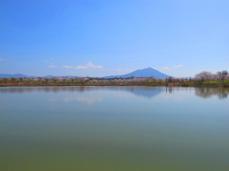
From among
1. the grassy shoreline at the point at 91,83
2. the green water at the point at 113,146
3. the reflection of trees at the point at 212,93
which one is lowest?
the green water at the point at 113,146

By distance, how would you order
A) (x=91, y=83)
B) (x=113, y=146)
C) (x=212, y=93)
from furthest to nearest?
1. (x=91, y=83)
2. (x=212, y=93)
3. (x=113, y=146)

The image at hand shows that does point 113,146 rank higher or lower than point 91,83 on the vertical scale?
lower

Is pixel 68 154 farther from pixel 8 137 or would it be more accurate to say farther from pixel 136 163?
pixel 8 137

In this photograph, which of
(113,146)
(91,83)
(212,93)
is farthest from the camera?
(91,83)

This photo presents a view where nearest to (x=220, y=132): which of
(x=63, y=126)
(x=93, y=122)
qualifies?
(x=93, y=122)

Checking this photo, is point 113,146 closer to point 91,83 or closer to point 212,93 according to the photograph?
point 212,93

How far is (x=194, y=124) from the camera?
8.30 m

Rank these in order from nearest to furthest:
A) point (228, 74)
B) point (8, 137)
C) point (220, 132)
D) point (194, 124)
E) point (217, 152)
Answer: point (217, 152), point (8, 137), point (220, 132), point (194, 124), point (228, 74)

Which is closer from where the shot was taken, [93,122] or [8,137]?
[8,137]

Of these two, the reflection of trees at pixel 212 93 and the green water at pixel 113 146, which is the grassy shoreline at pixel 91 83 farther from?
the green water at pixel 113 146

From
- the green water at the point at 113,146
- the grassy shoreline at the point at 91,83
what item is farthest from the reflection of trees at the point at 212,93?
the green water at the point at 113,146

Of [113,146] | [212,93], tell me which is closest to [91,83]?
[212,93]

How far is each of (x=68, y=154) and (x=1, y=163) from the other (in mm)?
1130

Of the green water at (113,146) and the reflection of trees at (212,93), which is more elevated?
the reflection of trees at (212,93)
